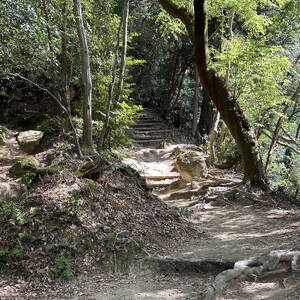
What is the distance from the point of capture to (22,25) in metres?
7.34

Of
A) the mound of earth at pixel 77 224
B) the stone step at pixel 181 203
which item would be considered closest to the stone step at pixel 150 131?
the stone step at pixel 181 203

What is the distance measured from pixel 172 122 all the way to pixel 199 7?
14.2m

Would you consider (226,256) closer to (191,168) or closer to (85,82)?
(85,82)

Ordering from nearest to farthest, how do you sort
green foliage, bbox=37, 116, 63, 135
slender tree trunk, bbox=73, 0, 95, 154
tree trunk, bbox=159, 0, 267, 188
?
slender tree trunk, bbox=73, 0, 95, 154 → tree trunk, bbox=159, 0, 267, 188 → green foliage, bbox=37, 116, 63, 135

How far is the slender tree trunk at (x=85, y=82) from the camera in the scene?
767 cm

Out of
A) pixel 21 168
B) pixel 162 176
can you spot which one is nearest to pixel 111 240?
pixel 21 168

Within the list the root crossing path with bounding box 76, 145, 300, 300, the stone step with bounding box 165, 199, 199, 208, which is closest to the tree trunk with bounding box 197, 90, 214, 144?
the root crossing path with bounding box 76, 145, 300, 300

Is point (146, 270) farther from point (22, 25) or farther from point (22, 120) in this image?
point (22, 120)

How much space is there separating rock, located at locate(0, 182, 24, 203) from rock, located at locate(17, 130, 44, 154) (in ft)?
12.7

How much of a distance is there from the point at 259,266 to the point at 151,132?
14741 millimetres

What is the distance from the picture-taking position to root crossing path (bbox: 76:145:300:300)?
395 cm

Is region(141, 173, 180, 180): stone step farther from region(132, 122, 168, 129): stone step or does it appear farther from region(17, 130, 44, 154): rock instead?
region(132, 122, 168, 129): stone step

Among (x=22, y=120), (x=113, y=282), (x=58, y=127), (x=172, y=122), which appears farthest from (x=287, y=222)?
(x=172, y=122)

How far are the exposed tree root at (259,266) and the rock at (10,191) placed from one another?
3.79 m
